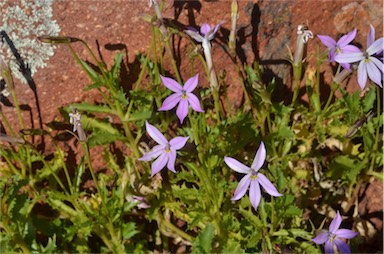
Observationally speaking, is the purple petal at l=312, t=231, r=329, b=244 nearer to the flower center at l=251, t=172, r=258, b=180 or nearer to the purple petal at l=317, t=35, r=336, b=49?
the flower center at l=251, t=172, r=258, b=180

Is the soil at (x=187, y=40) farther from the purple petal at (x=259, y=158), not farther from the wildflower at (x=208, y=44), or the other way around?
the purple petal at (x=259, y=158)

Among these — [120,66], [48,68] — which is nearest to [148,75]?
[120,66]

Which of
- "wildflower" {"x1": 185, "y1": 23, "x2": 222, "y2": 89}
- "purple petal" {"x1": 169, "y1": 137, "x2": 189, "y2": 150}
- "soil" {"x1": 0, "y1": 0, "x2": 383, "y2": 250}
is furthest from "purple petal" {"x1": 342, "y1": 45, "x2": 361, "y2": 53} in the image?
"purple petal" {"x1": 169, "y1": 137, "x2": 189, "y2": 150}

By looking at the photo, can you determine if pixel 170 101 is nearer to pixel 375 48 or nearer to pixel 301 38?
pixel 301 38

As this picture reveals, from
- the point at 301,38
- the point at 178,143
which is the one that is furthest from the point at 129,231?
the point at 301,38

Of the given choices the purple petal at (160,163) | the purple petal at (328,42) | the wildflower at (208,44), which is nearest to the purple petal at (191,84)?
the wildflower at (208,44)
